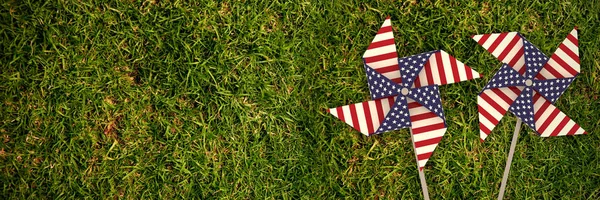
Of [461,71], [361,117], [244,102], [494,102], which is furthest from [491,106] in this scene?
[244,102]

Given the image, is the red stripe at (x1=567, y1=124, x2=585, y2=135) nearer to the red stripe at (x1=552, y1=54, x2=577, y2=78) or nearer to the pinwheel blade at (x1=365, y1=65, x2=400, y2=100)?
the red stripe at (x1=552, y1=54, x2=577, y2=78)

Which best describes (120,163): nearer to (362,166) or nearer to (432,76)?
(362,166)

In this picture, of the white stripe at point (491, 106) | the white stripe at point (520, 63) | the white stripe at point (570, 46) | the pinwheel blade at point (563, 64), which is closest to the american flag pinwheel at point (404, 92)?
the white stripe at point (491, 106)

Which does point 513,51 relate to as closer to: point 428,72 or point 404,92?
point 428,72

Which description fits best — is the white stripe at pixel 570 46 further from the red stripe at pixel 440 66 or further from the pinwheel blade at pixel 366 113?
the pinwheel blade at pixel 366 113

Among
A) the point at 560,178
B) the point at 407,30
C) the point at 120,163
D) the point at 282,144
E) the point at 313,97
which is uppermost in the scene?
the point at 407,30

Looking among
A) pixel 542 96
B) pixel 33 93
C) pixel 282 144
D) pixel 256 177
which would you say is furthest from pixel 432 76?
pixel 33 93
